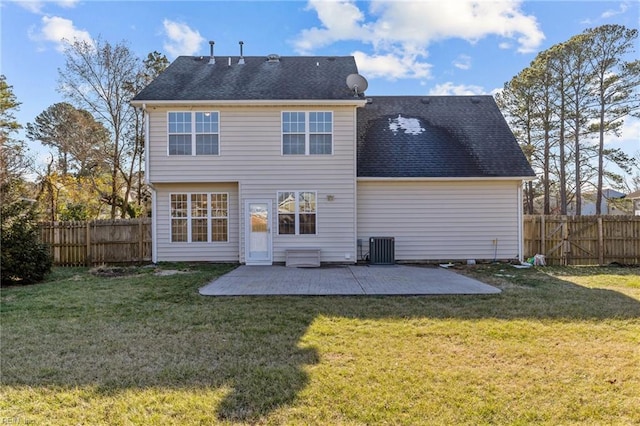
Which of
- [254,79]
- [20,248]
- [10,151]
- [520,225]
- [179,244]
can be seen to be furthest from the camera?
[10,151]

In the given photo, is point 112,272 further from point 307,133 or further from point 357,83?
point 357,83

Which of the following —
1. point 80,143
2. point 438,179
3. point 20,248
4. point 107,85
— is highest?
point 107,85

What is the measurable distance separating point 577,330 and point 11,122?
1105 inches

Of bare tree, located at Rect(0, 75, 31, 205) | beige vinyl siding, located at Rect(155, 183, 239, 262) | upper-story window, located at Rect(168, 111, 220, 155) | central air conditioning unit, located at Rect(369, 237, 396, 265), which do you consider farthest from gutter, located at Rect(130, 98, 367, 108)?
bare tree, located at Rect(0, 75, 31, 205)

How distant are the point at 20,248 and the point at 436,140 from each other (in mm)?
13014

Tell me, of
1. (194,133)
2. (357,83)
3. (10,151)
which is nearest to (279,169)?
(194,133)

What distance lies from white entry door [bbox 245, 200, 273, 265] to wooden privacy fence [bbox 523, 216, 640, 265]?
9456 millimetres

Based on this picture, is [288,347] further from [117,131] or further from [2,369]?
[117,131]

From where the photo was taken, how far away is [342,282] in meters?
8.50

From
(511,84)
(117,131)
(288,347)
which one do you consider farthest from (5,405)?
(511,84)

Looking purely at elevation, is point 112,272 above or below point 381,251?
below

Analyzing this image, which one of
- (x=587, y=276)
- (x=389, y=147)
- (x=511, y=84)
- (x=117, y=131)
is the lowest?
(x=587, y=276)

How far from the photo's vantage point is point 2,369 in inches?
142

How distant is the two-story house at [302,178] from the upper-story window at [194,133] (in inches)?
1.3
